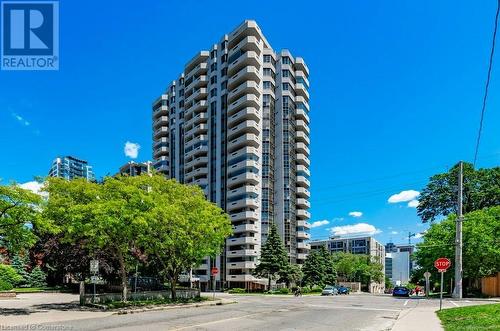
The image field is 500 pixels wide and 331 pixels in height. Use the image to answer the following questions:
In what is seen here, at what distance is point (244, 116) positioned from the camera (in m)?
82.3

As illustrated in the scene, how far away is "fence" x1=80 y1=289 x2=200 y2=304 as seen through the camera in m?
26.0

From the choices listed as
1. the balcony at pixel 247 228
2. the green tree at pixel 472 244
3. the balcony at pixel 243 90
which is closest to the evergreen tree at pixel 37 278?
the balcony at pixel 247 228

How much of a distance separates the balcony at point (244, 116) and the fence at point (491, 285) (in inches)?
1867

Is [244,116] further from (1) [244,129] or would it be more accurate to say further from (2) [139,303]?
(2) [139,303]

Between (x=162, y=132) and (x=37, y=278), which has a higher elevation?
(x=162, y=132)

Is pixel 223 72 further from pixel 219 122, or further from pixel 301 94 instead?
pixel 301 94

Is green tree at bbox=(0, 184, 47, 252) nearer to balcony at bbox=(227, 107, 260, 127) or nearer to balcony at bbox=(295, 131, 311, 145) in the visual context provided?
balcony at bbox=(227, 107, 260, 127)

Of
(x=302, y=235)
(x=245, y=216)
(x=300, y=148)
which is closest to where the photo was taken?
(x=245, y=216)

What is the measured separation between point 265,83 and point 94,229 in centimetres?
6781

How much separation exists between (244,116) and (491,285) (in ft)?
163

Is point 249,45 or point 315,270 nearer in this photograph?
point 315,270

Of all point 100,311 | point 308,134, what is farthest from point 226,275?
point 100,311

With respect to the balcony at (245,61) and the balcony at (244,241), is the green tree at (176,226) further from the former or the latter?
the balcony at (245,61)

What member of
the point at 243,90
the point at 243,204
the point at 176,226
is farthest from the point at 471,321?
the point at 243,90
